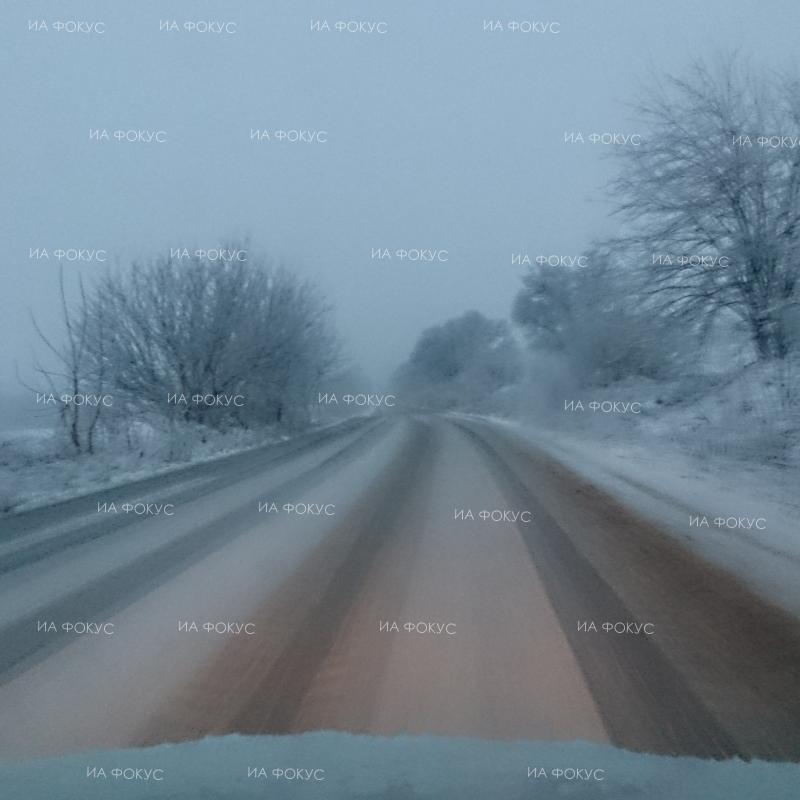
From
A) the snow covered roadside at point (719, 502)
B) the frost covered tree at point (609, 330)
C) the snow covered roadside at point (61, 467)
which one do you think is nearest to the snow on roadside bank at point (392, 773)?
the snow covered roadside at point (719, 502)

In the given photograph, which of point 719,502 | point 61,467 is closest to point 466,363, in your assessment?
point 61,467

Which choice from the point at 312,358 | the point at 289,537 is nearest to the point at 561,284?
the point at 312,358

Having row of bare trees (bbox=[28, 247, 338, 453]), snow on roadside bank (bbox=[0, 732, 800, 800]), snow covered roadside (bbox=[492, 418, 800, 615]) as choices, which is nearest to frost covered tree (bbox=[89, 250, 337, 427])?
row of bare trees (bbox=[28, 247, 338, 453])

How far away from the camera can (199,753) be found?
185 inches

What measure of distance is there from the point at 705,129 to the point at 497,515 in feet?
41.2

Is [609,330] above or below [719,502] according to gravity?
above

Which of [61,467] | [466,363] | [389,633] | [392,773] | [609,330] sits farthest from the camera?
[466,363]

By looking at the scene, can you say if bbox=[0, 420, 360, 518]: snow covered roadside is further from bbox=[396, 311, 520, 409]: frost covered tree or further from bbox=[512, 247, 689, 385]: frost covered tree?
bbox=[396, 311, 520, 409]: frost covered tree

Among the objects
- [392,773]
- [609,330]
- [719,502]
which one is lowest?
[392,773]

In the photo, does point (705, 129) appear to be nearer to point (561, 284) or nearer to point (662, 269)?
point (662, 269)

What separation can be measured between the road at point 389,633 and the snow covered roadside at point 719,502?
0.36 meters

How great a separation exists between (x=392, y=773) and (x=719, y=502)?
9330mm

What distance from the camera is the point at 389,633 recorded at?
6820 millimetres

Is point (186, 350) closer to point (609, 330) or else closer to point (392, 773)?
point (609, 330)
